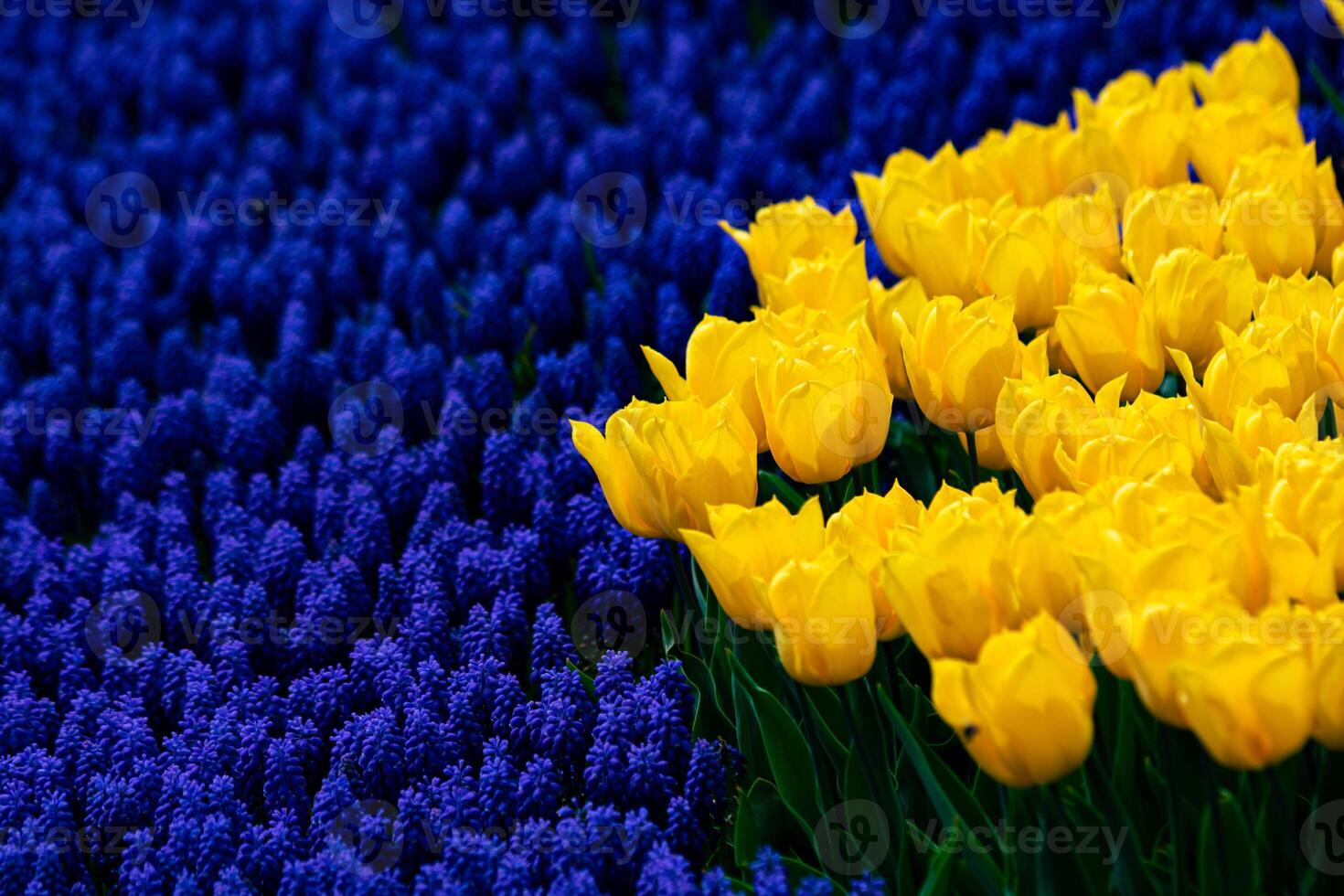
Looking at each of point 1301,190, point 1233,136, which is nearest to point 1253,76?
point 1233,136

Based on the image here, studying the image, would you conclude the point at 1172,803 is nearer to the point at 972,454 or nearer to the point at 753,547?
the point at 753,547

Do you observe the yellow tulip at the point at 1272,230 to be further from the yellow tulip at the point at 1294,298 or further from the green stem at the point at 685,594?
the green stem at the point at 685,594

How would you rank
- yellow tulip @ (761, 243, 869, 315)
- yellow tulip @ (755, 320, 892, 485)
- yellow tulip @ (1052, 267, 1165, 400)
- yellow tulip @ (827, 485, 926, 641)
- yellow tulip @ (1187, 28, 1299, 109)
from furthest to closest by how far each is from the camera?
yellow tulip @ (1187, 28, 1299, 109) → yellow tulip @ (761, 243, 869, 315) → yellow tulip @ (1052, 267, 1165, 400) → yellow tulip @ (755, 320, 892, 485) → yellow tulip @ (827, 485, 926, 641)

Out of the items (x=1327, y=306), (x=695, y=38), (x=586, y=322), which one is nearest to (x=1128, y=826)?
(x=1327, y=306)

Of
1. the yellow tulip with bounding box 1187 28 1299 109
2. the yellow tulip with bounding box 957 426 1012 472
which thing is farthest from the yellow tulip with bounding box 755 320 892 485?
the yellow tulip with bounding box 1187 28 1299 109

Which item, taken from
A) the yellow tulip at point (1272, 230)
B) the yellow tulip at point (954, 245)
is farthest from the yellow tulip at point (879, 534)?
the yellow tulip at point (1272, 230)

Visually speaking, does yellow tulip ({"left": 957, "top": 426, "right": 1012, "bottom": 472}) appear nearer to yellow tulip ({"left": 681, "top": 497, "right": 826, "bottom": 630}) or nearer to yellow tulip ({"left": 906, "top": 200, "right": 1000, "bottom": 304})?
yellow tulip ({"left": 906, "top": 200, "right": 1000, "bottom": 304})
